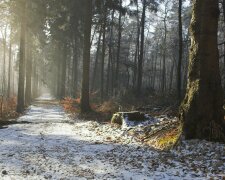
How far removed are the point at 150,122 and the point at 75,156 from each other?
485 centimetres

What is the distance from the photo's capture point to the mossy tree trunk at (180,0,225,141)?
29.5 ft

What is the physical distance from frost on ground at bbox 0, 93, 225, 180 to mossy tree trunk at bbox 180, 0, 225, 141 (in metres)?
0.53

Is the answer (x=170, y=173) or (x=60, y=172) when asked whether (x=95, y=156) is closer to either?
(x=60, y=172)

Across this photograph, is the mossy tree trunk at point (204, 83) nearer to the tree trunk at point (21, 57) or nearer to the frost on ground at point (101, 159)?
the frost on ground at point (101, 159)

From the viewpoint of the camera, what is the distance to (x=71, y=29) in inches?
1335

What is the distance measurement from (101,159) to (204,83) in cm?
Answer: 343

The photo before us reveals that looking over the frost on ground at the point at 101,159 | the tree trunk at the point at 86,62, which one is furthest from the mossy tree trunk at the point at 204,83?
the tree trunk at the point at 86,62

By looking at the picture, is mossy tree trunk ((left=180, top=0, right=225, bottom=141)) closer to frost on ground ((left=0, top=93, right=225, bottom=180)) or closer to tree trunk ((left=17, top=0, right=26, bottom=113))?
frost on ground ((left=0, top=93, right=225, bottom=180))

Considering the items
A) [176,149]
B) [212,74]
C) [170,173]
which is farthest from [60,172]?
[212,74]

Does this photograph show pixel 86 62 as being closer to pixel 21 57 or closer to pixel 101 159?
pixel 21 57

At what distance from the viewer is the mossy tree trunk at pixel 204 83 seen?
8.98 metres

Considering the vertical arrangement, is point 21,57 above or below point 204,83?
above

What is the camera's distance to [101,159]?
27.1 ft

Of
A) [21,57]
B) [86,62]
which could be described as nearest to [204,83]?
[86,62]
